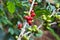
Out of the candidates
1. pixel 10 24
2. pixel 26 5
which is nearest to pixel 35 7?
pixel 26 5

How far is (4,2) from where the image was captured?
4.30ft

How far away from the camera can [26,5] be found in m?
1.19

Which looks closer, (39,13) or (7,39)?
(39,13)

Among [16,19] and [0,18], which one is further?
[16,19]

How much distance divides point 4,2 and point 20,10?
0.12 m

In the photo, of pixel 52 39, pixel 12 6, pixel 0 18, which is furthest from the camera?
pixel 52 39

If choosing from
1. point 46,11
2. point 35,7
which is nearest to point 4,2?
point 35,7

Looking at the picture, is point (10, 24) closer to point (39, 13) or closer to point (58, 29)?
point (39, 13)

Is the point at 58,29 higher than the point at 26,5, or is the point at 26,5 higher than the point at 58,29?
the point at 58,29

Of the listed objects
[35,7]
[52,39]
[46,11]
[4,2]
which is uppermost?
[52,39]

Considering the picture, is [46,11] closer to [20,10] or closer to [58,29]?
[20,10]

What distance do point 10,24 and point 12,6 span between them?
8.2 inches

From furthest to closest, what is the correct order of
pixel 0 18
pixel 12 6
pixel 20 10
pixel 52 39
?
pixel 52 39 < pixel 20 10 < pixel 0 18 < pixel 12 6

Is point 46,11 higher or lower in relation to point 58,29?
lower
